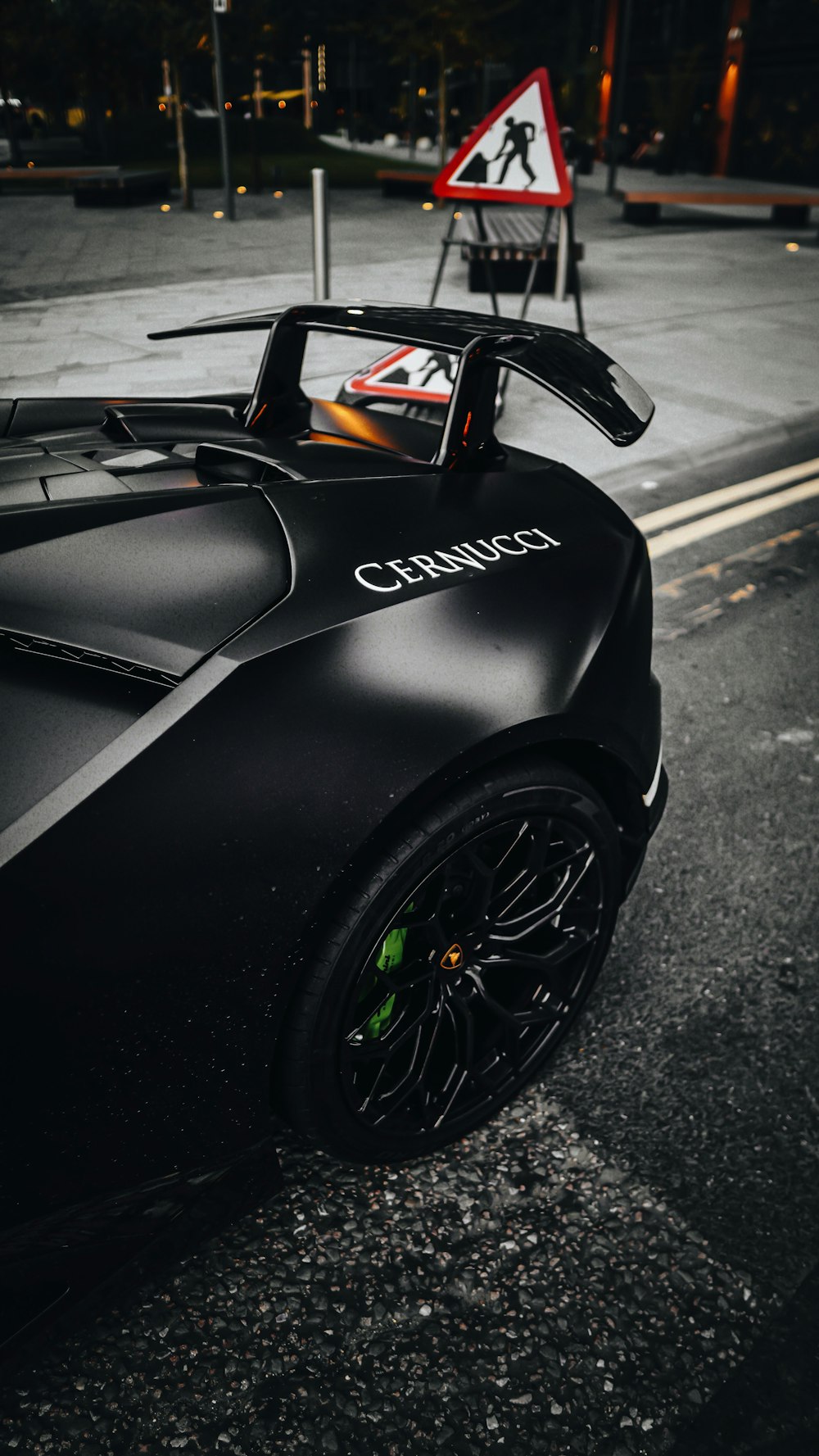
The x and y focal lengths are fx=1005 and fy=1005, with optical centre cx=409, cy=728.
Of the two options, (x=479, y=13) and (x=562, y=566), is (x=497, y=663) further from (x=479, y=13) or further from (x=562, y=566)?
(x=479, y=13)

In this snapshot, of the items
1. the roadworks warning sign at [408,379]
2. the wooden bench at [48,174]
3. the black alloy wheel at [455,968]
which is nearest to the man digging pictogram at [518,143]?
the roadworks warning sign at [408,379]

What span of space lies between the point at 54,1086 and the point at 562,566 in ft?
3.89

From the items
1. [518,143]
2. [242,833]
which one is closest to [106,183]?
[518,143]

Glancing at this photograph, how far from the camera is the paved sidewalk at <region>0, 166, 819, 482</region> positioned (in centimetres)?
681

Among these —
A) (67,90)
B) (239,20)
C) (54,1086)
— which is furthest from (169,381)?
(67,90)

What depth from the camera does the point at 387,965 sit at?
64.9 inches

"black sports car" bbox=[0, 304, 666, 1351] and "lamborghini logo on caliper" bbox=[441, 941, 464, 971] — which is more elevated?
"black sports car" bbox=[0, 304, 666, 1351]

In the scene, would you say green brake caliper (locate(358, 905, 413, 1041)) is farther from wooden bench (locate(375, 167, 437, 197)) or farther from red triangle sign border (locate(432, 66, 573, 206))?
wooden bench (locate(375, 167, 437, 197))

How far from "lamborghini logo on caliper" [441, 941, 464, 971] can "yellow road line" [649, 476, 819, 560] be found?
3.27 metres

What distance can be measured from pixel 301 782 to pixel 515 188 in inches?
250

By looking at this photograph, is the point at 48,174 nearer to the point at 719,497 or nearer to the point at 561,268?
the point at 561,268

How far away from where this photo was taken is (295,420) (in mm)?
2182

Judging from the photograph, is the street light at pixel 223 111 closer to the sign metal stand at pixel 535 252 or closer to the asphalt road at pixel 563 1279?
the sign metal stand at pixel 535 252

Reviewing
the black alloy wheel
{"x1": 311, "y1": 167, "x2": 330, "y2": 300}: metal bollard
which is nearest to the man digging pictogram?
{"x1": 311, "y1": 167, "x2": 330, "y2": 300}: metal bollard
